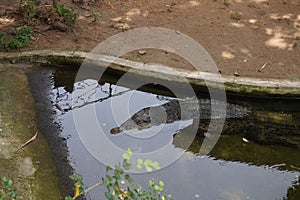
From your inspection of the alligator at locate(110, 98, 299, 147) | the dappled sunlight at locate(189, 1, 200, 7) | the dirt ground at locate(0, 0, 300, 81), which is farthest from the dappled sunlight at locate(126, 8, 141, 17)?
the alligator at locate(110, 98, 299, 147)

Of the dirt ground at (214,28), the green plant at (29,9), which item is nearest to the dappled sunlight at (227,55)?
the dirt ground at (214,28)

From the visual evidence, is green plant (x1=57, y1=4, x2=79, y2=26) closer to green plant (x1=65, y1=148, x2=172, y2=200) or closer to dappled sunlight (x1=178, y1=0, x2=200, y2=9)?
dappled sunlight (x1=178, y1=0, x2=200, y2=9)

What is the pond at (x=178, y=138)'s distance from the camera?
3.94m

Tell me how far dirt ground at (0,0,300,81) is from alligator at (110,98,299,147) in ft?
2.51

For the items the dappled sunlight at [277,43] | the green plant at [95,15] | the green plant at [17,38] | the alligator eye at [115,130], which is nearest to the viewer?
the alligator eye at [115,130]

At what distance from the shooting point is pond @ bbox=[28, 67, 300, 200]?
3.94 metres

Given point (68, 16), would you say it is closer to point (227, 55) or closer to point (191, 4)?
point (191, 4)

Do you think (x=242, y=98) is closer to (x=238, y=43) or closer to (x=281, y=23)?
(x=238, y=43)

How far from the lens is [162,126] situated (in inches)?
193

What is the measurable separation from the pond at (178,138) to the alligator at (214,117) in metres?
0.01

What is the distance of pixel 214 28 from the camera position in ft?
21.9

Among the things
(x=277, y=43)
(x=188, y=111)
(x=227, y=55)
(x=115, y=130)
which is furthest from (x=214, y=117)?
(x=277, y=43)

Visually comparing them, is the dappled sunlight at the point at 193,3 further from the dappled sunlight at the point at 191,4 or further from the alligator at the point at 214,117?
the alligator at the point at 214,117

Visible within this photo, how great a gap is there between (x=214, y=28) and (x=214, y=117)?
2227mm
